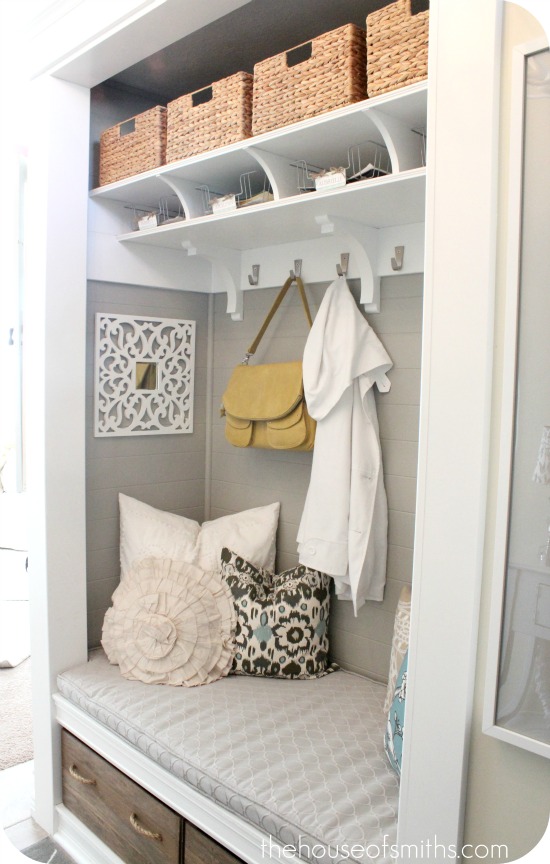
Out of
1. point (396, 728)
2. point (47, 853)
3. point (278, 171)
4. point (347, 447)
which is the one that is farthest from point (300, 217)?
point (47, 853)

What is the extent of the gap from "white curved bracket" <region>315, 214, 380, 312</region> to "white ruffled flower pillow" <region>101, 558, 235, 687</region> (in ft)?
3.36

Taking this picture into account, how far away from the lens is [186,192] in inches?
87.7

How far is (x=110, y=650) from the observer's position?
233 cm

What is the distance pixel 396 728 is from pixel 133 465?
141 centimetres

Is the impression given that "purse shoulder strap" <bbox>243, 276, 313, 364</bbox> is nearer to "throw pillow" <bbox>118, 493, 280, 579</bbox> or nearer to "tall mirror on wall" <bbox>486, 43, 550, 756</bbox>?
"throw pillow" <bbox>118, 493, 280, 579</bbox>

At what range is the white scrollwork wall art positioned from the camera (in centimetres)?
254

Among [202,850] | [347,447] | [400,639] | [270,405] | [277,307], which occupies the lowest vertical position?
[202,850]

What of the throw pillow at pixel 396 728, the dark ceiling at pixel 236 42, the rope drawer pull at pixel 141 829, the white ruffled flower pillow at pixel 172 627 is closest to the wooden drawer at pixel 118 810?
the rope drawer pull at pixel 141 829

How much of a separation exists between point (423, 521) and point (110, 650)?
153 centimetres

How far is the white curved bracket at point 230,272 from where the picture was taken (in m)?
2.52

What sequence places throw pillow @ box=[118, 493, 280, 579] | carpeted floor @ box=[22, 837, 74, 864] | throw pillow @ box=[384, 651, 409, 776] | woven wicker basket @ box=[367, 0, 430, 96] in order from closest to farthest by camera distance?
woven wicker basket @ box=[367, 0, 430, 96] → throw pillow @ box=[384, 651, 409, 776] → carpeted floor @ box=[22, 837, 74, 864] → throw pillow @ box=[118, 493, 280, 579]

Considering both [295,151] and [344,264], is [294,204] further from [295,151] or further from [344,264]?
[344,264]

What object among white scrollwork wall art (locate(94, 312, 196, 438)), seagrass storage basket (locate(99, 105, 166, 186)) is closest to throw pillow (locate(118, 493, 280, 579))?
white scrollwork wall art (locate(94, 312, 196, 438))

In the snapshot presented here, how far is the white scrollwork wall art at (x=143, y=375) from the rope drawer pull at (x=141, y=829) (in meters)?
1.23
